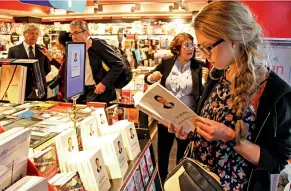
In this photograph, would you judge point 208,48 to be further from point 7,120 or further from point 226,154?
point 7,120

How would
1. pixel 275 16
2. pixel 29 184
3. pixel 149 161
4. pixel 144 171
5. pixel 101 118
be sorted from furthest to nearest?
pixel 275 16
pixel 149 161
pixel 144 171
pixel 101 118
pixel 29 184

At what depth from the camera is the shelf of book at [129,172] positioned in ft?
4.82

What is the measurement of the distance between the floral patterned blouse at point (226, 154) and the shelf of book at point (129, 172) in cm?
42

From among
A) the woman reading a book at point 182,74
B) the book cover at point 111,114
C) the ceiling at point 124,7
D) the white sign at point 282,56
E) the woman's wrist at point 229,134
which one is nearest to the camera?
the woman's wrist at point 229,134

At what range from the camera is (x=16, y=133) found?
3.23ft

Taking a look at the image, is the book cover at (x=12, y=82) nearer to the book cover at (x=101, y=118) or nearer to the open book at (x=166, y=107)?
the book cover at (x=101, y=118)

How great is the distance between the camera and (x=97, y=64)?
3.38m

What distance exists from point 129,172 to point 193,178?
0.38m

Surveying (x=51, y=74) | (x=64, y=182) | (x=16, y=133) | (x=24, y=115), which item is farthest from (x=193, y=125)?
(x=51, y=74)

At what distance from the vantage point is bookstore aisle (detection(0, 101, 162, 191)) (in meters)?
0.96

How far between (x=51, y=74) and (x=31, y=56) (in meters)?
0.62

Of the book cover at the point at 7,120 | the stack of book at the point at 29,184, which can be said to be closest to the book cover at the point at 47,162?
the stack of book at the point at 29,184

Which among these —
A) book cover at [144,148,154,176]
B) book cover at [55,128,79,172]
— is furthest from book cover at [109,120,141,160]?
book cover at [55,128,79,172]

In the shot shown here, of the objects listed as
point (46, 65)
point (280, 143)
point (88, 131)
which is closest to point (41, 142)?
point (88, 131)
